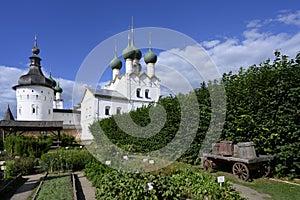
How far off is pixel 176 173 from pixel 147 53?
33.4m

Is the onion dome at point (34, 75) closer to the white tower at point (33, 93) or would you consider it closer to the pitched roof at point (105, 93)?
the white tower at point (33, 93)

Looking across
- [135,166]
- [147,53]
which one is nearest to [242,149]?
[135,166]

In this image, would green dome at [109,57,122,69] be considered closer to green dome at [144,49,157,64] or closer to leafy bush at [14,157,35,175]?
green dome at [144,49,157,64]

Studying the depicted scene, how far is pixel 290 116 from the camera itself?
6398 mm

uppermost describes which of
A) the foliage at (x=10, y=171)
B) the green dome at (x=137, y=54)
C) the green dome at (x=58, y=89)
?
the green dome at (x=137, y=54)

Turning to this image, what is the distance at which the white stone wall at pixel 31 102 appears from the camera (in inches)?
1651

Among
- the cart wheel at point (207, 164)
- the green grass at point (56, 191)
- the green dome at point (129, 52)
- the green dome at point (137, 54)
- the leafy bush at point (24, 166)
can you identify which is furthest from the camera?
the green dome at point (137, 54)

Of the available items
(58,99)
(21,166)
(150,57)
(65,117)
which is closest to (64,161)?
(21,166)

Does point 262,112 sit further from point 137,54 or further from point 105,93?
point 137,54

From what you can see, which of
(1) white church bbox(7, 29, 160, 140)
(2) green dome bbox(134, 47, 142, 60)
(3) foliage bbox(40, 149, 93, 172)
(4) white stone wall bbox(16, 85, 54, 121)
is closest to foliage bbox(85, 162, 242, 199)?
(3) foliage bbox(40, 149, 93, 172)

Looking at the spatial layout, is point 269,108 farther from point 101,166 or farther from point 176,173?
point 101,166

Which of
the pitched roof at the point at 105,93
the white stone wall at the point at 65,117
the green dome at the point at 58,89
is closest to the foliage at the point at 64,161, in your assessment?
the pitched roof at the point at 105,93

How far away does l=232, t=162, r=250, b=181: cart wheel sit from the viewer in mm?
6395

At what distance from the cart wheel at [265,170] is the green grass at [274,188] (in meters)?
0.21
